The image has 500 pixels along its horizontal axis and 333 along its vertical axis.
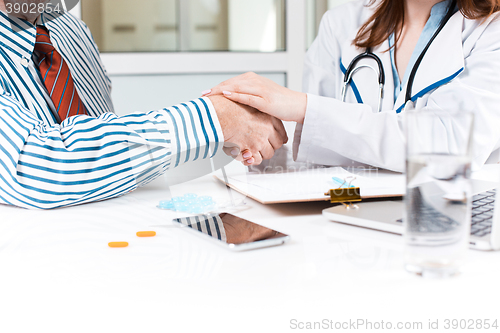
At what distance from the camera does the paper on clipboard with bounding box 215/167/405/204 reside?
67 centimetres

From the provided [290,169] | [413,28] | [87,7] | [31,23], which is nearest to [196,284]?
[290,169]

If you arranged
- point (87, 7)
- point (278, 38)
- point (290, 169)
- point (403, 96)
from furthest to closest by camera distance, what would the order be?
point (278, 38), point (87, 7), point (403, 96), point (290, 169)

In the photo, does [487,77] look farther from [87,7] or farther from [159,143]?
[87,7]

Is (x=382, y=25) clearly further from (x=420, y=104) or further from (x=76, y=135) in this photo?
(x=76, y=135)

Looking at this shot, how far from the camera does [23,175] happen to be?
2.27ft

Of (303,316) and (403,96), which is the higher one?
(403,96)

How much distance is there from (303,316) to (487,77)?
869 millimetres

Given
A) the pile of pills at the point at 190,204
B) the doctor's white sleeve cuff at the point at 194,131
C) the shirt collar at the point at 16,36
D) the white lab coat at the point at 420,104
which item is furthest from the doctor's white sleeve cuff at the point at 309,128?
the shirt collar at the point at 16,36

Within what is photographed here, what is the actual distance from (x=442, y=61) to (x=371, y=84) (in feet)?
0.66

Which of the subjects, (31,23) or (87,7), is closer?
(31,23)

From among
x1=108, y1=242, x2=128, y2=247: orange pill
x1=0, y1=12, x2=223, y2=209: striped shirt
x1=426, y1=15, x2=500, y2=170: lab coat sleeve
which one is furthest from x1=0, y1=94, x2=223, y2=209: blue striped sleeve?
x1=426, y1=15, x2=500, y2=170: lab coat sleeve

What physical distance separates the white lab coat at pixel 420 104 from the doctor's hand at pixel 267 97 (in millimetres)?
24

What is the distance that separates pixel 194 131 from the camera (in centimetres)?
80

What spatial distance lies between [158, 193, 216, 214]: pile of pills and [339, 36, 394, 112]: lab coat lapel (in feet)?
2.22
